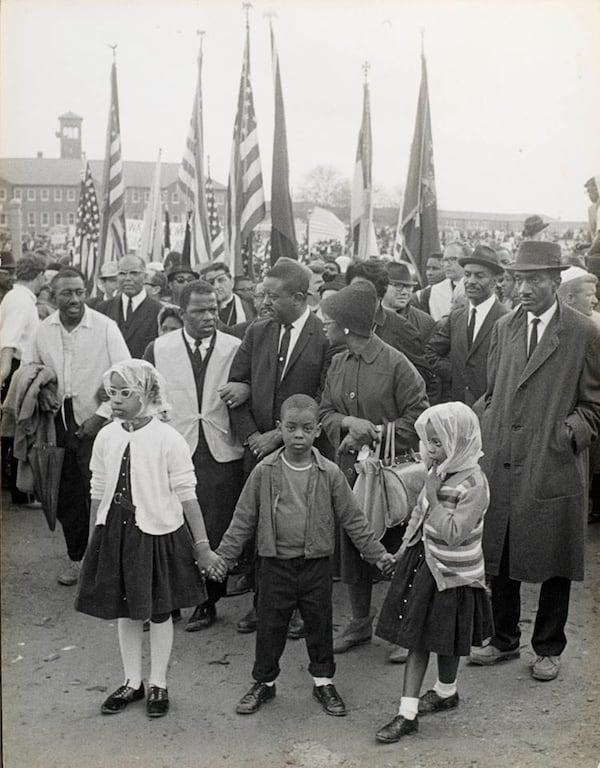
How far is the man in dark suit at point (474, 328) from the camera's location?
7.24 meters

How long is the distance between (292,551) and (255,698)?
2.49 feet

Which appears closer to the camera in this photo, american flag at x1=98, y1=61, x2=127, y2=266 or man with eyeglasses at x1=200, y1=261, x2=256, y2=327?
man with eyeglasses at x1=200, y1=261, x2=256, y2=327

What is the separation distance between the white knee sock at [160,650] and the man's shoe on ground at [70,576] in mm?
2145

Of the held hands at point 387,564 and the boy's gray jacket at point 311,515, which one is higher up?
the boy's gray jacket at point 311,515

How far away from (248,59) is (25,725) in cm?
831

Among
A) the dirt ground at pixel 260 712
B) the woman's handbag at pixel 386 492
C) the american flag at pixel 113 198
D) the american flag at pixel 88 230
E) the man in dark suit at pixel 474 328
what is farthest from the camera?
the american flag at pixel 88 230

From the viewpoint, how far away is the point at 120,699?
4.69m

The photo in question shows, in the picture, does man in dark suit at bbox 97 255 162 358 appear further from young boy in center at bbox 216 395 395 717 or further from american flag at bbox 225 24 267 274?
young boy in center at bbox 216 395 395 717

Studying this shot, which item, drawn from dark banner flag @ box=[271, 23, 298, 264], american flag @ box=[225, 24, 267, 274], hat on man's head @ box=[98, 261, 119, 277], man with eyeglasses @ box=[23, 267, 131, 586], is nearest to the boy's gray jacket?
man with eyeglasses @ box=[23, 267, 131, 586]

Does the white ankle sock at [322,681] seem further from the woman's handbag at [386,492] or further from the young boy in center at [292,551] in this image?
the woman's handbag at [386,492]

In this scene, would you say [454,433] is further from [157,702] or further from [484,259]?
[484,259]

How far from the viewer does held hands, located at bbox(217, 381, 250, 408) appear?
19.2 feet

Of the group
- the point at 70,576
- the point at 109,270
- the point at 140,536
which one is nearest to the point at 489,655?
the point at 140,536

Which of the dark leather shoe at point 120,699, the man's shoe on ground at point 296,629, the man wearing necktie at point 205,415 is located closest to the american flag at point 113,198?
the man wearing necktie at point 205,415
